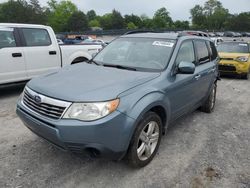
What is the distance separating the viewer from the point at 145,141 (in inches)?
126

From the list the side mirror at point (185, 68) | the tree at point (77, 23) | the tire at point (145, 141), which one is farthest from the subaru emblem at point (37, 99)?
the tree at point (77, 23)

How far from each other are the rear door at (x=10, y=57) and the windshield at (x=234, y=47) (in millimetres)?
8473

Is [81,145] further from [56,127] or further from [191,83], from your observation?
[191,83]

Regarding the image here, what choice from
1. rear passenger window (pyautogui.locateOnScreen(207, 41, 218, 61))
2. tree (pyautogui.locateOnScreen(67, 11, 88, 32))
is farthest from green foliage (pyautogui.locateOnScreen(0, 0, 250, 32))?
rear passenger window (pyautogui.locateOnScreen(207, 41, 218, 61))

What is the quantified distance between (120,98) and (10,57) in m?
4.34

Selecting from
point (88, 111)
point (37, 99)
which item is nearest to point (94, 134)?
point (88, 111)

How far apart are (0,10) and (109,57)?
237 feet

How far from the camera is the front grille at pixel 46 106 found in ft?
8.85

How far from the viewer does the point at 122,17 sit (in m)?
98.0

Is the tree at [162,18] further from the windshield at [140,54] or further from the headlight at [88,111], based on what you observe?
the headlight at [88,111]

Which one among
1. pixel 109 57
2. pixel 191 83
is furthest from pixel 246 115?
pixel 109 57

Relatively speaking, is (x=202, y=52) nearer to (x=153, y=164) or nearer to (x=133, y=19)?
(x=153, y=164)

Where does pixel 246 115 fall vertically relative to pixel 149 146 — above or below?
Answer: below

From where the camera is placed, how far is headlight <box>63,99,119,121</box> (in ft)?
8.61
